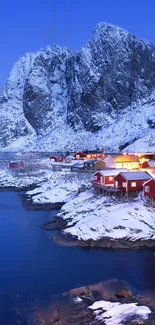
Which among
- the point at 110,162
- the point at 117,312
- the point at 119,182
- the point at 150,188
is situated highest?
the point at 110,162

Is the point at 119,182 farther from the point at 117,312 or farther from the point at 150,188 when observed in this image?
the point at 117,312

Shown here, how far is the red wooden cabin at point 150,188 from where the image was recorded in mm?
43662

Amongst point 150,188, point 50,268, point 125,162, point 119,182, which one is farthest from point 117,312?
point 125,162

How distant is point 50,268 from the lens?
108 ft

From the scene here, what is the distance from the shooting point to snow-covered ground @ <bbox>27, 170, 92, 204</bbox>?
5972 centimetres

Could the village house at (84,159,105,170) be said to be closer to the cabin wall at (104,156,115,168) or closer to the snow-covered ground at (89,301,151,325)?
the cabin wall at (104,156,115,168)

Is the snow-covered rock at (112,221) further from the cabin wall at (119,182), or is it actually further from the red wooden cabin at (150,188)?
the cabin wall at (119,182)

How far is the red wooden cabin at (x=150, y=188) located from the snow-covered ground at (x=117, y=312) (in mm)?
21083

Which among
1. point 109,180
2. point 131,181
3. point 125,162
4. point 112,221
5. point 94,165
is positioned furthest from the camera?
point 94,165

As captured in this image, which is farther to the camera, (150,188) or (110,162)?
(110,162)

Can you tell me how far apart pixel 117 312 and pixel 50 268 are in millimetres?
11328

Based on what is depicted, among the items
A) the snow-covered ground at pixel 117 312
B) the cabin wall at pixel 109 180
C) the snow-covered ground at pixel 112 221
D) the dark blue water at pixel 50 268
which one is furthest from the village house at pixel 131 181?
the snow-covered ground at pixel 117 312

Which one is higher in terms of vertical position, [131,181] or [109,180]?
[131,181]

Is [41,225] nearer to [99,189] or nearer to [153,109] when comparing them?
[99,189]
